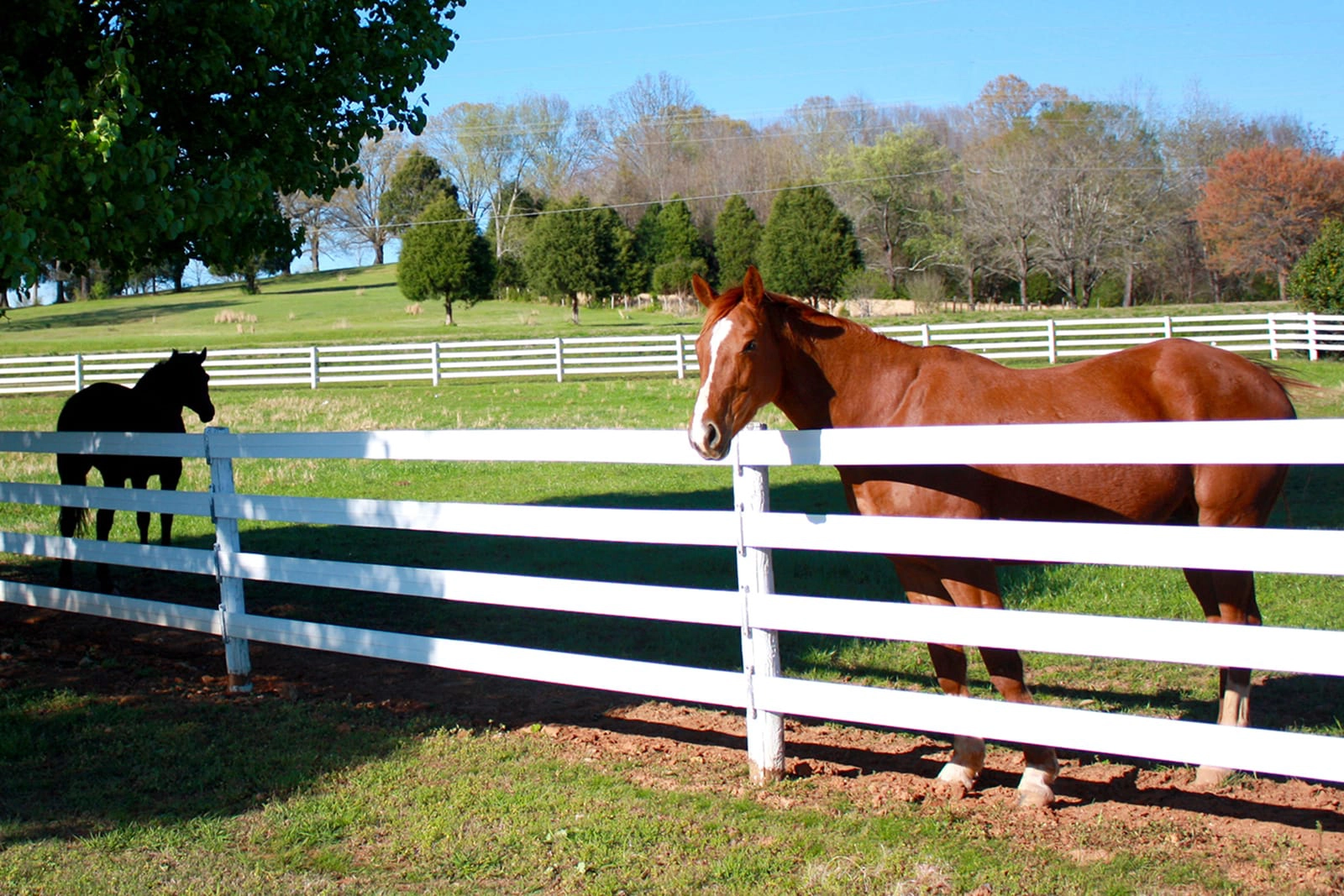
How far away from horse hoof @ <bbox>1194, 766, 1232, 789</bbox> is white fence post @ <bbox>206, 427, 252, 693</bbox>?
5065 mm

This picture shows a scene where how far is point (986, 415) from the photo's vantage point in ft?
15.3

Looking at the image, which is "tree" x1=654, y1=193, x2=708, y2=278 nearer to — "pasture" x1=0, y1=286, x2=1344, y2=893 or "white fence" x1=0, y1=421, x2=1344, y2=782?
"pasture" x1=0, y1=286, x2=1344, y2=893

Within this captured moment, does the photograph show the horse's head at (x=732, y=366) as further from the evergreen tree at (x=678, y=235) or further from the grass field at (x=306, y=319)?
the evergreen tree at (x=678, y=235)

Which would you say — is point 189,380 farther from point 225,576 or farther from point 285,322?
point 285,322

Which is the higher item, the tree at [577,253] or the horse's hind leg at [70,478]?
the tree at [577,253]

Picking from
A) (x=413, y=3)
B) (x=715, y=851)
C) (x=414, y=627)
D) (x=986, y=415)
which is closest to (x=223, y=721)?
(x=414, y=627)

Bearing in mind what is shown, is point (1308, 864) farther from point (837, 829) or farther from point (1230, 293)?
point (1230, 293)

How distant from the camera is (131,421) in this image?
10344mm

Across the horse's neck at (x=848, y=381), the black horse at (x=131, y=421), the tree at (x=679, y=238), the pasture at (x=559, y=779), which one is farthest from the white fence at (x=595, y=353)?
the tree at (x=679, y=238)

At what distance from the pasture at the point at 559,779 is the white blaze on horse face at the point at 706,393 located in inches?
58.2

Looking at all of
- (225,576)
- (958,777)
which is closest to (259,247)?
(225,576)

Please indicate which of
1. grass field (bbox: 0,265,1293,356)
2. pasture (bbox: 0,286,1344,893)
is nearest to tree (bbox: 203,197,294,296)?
pasture (bbox: 0,286,1344,893)

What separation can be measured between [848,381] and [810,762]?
66.8 inches

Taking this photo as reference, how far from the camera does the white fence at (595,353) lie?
→ 28625 mm
